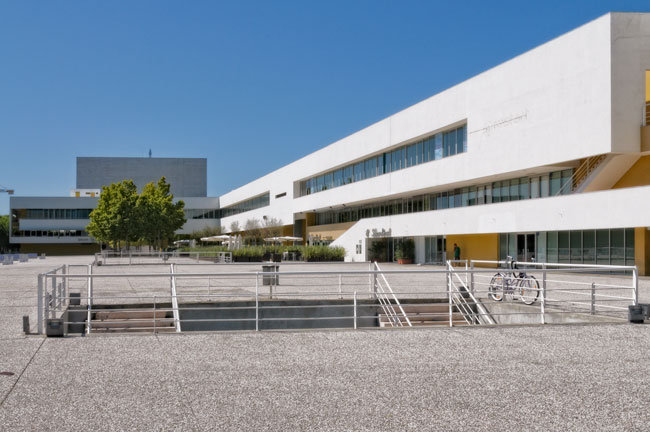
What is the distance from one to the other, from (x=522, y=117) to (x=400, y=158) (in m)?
14.6

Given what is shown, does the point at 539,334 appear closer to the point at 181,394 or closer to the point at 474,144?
the point at 181,394

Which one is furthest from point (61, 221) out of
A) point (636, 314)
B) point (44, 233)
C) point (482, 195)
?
point (636, 314)

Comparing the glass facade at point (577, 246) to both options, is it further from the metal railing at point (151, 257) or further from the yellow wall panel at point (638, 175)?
the metal railing at point (151, 257)

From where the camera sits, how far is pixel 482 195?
1572 inches

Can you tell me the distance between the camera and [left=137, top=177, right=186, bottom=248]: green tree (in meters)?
69.2

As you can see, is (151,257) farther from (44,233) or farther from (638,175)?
(44,233)

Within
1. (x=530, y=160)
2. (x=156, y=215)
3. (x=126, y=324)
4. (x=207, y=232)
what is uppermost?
(x=530, y=160)

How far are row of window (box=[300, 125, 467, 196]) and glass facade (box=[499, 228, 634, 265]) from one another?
7.21 meters

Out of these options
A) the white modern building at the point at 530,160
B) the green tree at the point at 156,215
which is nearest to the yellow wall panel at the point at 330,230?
the white modern building at the point at 530,160

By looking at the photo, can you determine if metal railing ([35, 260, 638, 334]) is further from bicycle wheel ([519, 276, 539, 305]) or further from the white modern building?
the white modern building

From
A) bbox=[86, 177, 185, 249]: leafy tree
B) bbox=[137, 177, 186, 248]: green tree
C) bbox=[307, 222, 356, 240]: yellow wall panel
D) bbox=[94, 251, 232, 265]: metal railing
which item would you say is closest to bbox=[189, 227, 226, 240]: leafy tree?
bbox=[137, 177, 186, 248]: green tree

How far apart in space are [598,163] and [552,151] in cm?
233

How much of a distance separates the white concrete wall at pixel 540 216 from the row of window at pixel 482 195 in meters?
1.76

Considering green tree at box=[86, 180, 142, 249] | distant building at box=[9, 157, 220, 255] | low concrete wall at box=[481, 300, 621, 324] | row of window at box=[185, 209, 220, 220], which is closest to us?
low concrete wall at box=[481, 300, 621, 324]
